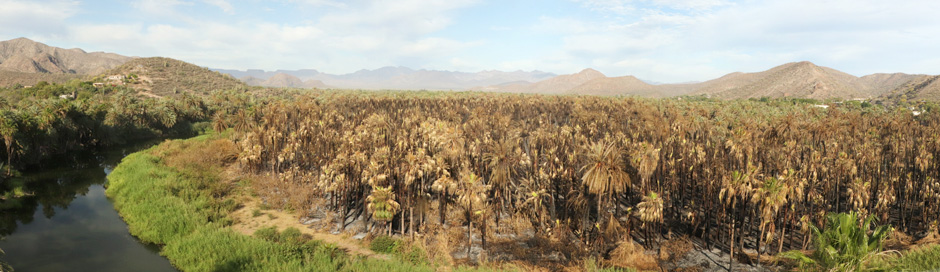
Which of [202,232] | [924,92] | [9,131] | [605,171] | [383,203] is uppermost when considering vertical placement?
[924,92]

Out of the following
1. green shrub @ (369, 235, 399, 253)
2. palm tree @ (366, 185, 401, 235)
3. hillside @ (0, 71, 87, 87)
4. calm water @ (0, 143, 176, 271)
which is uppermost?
hillside @ (0, 71, 87, 87)

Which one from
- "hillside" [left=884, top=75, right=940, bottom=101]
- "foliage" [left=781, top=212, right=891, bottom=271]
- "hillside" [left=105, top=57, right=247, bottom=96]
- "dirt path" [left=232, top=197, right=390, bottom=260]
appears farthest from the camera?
"hillside" [left=105, top=57, right=247, bottom=96]

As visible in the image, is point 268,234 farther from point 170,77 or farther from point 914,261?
point 170,77

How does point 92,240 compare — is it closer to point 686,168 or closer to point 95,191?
point 95,191

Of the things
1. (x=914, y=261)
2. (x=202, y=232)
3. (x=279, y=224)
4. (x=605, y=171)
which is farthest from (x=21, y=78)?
(x=914, y=261)

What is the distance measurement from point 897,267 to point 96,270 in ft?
137

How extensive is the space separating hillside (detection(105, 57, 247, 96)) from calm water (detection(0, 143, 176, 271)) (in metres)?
104

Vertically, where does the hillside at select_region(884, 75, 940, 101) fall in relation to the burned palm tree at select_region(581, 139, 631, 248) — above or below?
above

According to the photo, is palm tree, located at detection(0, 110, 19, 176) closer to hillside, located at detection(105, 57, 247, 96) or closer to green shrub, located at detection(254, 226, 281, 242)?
green shrub, located at detection(254, 226, 281, 242)

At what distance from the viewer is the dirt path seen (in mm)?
27625

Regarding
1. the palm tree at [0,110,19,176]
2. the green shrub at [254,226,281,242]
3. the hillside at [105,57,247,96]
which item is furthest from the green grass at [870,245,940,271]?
the hillside at [105,57,247,96]

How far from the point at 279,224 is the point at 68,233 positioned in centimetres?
1451

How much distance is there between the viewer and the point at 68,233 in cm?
3025

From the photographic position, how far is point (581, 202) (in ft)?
87.4
